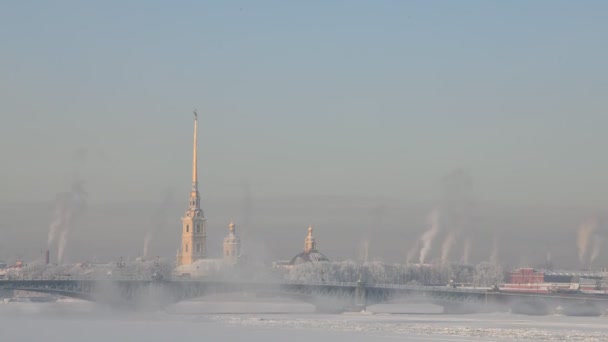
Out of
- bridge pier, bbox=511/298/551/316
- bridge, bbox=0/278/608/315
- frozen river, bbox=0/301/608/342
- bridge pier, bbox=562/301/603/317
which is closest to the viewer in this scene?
frozen river, bbox=0/301/608/342

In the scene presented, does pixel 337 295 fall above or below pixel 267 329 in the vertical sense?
above

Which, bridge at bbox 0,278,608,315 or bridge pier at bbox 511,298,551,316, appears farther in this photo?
bridge pier at bbox 511,298,551,316

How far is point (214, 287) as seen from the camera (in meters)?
156

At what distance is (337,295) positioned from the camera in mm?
157000

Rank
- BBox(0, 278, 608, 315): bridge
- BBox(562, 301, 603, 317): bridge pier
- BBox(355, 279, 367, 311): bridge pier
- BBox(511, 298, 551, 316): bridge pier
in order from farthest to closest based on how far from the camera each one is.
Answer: BBox(355, 279, 367, 311): bridge pier → BBox(511, 298, 551, 316): bridge pier → BBox(562, 301, 603, 317): bridge pier → BBox(0, 278, 608, 315): bridge

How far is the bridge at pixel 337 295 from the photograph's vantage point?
149 metres

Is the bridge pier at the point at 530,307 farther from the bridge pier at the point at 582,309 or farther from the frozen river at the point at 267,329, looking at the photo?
the frozen river at the point at 267,329

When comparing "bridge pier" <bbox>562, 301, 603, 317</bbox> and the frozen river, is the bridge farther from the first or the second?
the frozen river

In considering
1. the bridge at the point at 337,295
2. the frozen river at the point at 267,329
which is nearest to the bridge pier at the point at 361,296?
the bridge at the point at 337,295

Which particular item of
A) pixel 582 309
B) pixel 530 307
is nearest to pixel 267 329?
pixel 530 307

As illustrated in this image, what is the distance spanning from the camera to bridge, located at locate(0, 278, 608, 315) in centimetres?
14900

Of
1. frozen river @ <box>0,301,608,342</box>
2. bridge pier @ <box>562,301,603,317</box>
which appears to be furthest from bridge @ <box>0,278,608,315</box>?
frozen river @ <box>0,301,608,342</box>

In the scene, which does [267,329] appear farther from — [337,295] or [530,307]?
[530,307]

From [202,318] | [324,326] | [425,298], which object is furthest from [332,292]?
[324,326]
